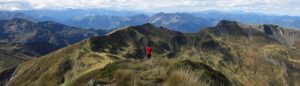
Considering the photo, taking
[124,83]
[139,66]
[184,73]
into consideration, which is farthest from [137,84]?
[139,66]

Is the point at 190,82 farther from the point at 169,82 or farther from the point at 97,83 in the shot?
the point at 97,83

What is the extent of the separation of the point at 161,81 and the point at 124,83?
5.15ft

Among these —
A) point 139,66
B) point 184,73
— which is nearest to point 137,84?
point 184,73

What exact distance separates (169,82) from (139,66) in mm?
4648

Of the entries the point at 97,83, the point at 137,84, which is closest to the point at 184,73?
the point at 137,84

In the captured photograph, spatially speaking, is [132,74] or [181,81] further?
[132,74]

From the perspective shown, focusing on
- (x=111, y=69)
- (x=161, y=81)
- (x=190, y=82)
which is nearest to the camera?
(x=190, y=82)

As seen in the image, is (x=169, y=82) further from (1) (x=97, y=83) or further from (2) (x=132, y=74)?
(1) (x=97, y=83)

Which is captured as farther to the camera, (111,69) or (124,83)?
(111,69)

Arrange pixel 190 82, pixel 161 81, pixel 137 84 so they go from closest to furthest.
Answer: pixel 190 82 < pixel 137 84 < pixel 161 81

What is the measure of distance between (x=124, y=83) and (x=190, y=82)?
2849 millimetres

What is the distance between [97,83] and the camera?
17.8 metres

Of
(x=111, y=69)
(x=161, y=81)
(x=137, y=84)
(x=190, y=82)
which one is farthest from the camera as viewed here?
(x=111, y=69)

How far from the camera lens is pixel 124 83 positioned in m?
16.2
